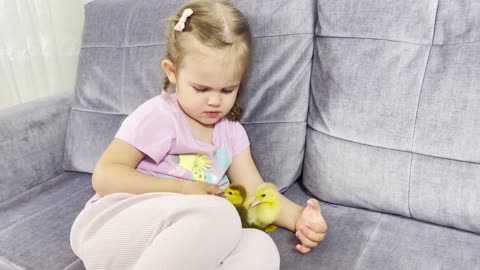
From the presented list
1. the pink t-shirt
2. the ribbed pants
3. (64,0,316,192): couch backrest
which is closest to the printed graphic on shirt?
the pink t-shirt

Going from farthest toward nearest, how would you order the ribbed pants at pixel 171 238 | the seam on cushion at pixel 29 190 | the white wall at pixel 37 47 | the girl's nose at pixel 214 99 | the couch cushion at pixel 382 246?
the white wall at pixel 37 47, the seam on cushion at pixel 29 190, the girl's nose at pixel 214 99, the couch cushion at pixel 382 246, the ribbed pants at pixel 171 238

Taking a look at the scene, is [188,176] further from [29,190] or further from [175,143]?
[29,190]

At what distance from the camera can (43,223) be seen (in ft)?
3.51

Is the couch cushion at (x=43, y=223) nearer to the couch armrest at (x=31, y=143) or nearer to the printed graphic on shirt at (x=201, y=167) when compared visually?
the couch armrest at (x=31, y=143)

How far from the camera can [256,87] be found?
112 centimetres

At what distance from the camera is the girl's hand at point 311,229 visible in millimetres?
905

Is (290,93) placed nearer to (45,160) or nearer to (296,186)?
(296,186)

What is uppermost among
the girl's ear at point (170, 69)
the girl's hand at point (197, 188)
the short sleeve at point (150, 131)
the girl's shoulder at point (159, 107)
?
the girl's ear at point (170, 69)

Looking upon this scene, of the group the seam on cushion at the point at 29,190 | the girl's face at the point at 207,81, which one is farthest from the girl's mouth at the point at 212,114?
→ the seam on cushion at the point at 29,190

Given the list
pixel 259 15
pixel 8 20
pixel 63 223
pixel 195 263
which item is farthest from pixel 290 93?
pixel 8 20

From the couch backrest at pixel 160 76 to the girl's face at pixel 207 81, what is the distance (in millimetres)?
142

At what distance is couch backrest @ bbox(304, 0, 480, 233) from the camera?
0.90m

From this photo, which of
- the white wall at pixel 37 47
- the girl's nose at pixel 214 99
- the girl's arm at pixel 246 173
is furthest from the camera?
the white wall at pixel 37 47

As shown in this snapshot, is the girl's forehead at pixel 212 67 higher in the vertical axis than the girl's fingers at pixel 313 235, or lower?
higher
